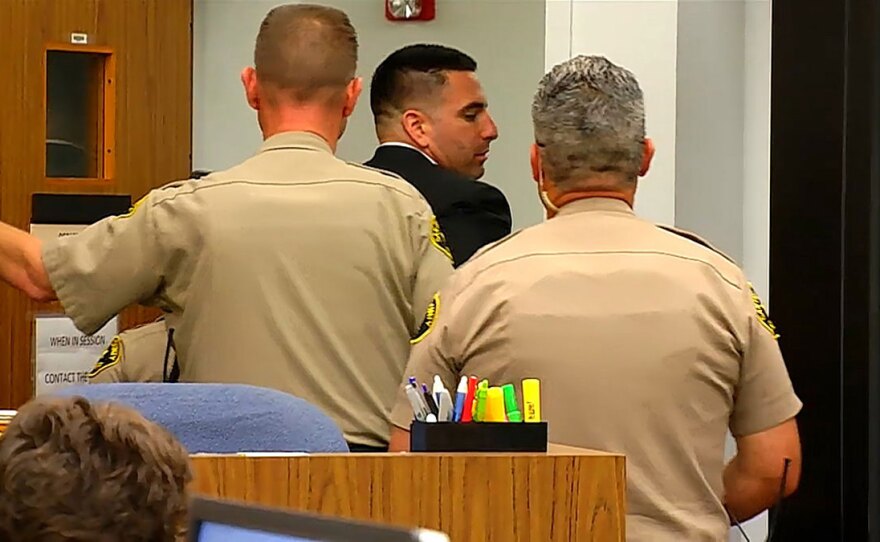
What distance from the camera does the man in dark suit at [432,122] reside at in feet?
10.2

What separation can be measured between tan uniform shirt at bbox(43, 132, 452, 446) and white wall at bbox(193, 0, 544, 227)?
1913 mm

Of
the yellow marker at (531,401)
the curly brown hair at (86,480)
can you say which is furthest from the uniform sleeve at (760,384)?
the curly brown hair at (86,480)

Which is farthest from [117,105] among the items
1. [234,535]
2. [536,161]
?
→ [234,535]

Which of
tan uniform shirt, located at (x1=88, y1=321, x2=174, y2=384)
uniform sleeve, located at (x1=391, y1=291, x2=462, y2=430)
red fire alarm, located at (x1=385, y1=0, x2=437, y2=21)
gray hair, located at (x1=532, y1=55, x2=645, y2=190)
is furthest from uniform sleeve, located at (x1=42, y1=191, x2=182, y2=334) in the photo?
red fire alarm, located at (x1=385, y1=0, x2=437, y2=21)

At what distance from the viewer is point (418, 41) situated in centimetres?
452

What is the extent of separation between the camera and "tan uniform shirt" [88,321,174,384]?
2.49 metres

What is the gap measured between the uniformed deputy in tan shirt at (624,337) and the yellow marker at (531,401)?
0.14m

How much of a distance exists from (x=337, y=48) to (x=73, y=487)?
1.61m

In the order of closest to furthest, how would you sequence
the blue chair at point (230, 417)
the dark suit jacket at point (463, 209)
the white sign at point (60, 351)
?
the blue chair at point (230, 417) → the dark suit jacket at point (463, 209) → the white sign at point (60, 351)

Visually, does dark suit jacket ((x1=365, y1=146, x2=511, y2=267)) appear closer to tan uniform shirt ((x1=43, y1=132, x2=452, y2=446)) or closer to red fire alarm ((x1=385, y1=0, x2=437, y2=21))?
tan uniform shirt ((x1=43, y1=132, x2=452, y2=446))

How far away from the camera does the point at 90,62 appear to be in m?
4.06

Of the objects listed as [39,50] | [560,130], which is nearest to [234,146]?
[39,50]

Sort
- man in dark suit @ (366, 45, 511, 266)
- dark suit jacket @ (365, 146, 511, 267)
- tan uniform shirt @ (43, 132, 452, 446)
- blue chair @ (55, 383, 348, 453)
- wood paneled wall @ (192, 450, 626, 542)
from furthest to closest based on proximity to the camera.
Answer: man in dark suit @ (366, 45, 511, 266)
dark suit jacket @ (365, 146, 511, 267)
tan uniform shirt @ (43, 132, 452, 446)
blue chair @ (55, 383, 348, 453)
wood paneled wall @ (192, 450, 626, 542)

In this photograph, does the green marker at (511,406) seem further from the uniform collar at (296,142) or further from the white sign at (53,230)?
the white sign at (53,230)
